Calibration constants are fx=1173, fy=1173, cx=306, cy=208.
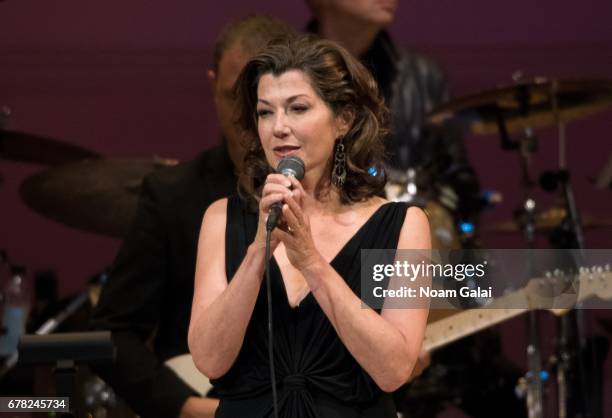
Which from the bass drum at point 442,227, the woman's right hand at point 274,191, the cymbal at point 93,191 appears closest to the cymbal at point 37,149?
the cymbal at point 93,191

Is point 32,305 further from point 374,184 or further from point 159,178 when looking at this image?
point 374,184

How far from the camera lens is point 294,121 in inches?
92.3

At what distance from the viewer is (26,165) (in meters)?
5.56

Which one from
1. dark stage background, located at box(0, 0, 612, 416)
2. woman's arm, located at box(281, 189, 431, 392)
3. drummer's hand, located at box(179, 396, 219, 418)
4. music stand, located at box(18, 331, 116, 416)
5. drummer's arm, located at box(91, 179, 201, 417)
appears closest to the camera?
music stand, located at box(18, 331, 116, 416)

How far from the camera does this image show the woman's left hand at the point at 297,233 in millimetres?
2105

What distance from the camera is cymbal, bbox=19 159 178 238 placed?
3.98m

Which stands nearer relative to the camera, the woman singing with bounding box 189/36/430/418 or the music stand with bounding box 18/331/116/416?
the music stand with bounding box 18/331/116/416

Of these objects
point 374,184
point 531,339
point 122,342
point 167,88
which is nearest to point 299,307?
point 374,184

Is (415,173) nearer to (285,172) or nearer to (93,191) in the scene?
(93,191)

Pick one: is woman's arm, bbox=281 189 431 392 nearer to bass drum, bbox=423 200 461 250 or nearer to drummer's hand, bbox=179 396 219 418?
drummer's hand, bbox=179 396 219 418

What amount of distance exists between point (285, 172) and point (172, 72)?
133 inches

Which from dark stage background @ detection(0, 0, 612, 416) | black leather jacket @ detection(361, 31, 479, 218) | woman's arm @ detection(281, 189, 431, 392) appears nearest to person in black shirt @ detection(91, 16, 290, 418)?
woman's arm @ detection(281, 189, 431, 392)

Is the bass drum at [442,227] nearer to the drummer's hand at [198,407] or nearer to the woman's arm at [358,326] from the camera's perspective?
the drummer's hand at [198,407]

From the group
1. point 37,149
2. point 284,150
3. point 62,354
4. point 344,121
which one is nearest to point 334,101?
point 344,121
